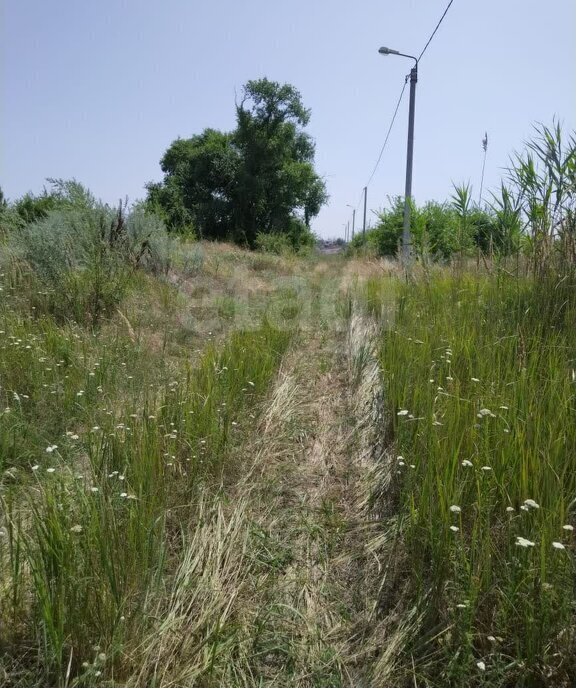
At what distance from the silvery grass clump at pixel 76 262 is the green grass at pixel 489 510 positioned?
11.3 ft

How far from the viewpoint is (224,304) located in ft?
21.2

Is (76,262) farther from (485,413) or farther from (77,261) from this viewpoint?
(485,413)

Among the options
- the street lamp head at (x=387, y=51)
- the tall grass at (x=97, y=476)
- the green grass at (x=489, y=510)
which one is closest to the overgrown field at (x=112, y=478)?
the tall grass at (x=97, y=476)

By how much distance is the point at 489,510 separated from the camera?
157 centimetres

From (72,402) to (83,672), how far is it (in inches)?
73.1

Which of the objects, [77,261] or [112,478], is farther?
[77,261]

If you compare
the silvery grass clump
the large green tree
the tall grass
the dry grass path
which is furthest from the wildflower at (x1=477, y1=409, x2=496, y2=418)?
the large green tree

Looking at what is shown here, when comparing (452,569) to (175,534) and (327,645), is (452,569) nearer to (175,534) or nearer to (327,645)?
(327,645)

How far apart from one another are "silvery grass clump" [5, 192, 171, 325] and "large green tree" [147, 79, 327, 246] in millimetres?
22741

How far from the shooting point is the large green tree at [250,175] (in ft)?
97.5

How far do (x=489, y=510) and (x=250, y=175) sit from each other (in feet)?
99.4

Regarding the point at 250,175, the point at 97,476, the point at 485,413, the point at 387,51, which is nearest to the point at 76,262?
the point at 97,476

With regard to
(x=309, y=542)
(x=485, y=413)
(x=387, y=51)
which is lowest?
(x=309, y=542)

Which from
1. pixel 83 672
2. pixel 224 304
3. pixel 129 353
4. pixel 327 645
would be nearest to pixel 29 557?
pixel 83 672
